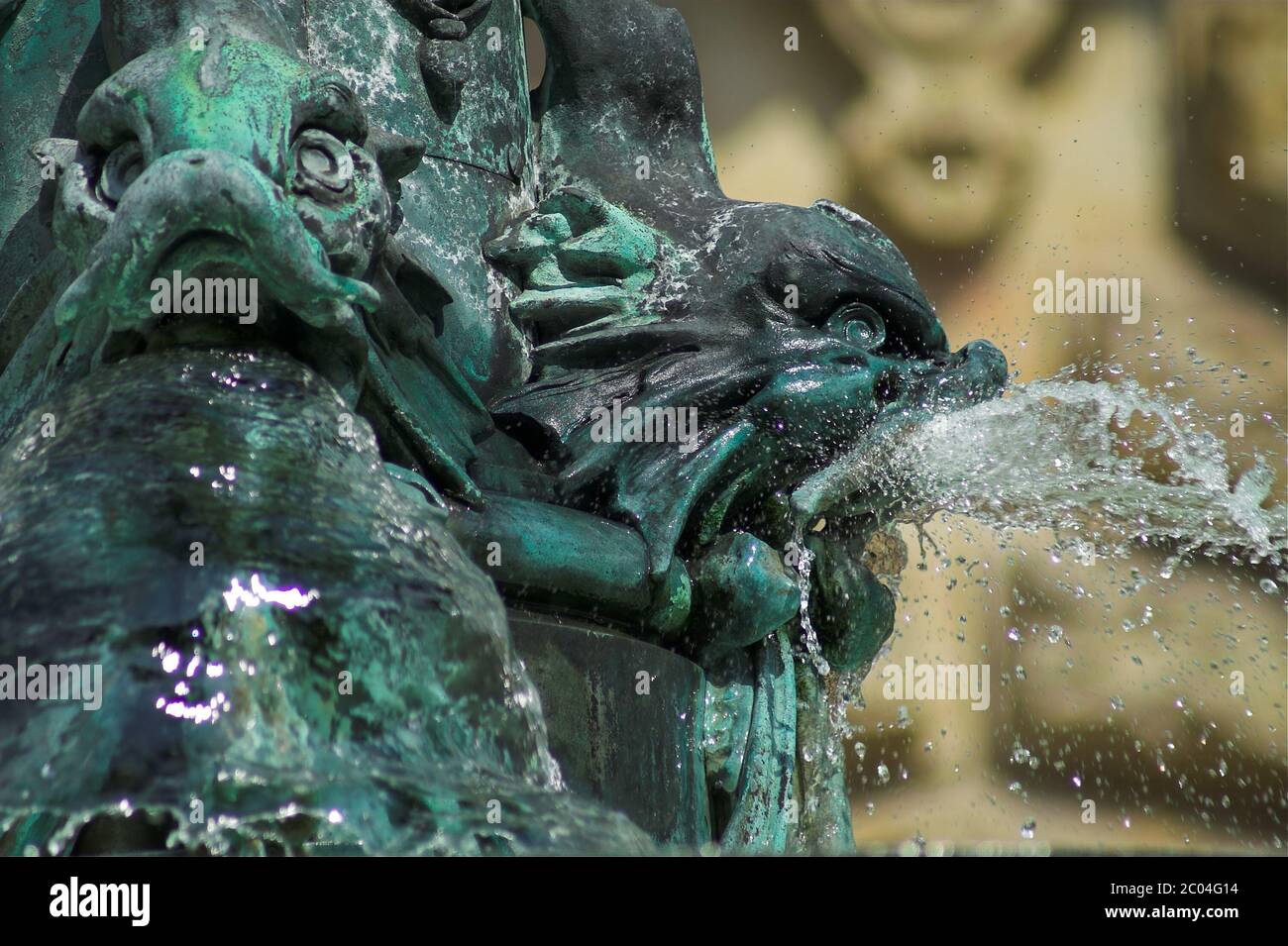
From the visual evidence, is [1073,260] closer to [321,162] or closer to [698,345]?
[698,345]

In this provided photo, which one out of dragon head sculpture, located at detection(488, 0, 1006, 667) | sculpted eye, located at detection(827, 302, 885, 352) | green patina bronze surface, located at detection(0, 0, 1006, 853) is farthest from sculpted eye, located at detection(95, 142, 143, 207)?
sculpted eye, located at detection(827, 302, 885, 352)

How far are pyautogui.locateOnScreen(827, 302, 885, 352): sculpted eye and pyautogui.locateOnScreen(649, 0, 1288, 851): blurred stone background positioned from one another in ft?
8.61

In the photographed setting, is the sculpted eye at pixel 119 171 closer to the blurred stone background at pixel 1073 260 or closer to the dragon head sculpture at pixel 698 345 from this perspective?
the dragon head sculpture at pixel 698 345

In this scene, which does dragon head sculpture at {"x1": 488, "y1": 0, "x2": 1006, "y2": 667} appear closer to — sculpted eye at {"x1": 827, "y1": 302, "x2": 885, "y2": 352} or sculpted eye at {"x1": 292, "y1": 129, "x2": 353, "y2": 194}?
sculpted eye at {"x1": 827, "y1": 302, "x2": 885, "y2": 352}

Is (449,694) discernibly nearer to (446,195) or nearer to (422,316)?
(422,316)

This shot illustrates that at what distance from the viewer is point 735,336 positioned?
2.33m

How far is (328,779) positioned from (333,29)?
1153 millimetres

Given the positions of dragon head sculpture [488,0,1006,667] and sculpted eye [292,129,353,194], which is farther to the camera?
dragon head sculpture [488,0,1006,667]

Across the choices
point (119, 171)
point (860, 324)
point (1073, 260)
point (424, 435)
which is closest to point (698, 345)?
point (860, 324)

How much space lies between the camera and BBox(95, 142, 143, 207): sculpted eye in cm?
180

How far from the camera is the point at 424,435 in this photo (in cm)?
193

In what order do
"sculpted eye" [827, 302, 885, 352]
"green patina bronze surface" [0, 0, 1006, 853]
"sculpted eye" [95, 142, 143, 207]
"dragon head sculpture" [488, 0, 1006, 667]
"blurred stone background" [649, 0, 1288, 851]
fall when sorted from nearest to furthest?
1. "green patina bronze surface" [0, 0, 1006, 853]
2. "sculpted eye" [95, 142, 143, 207]
3. "dragon head sculpture" [488, 0, 1006, 667]
4. "sculpted eye" [827, 302, 885, 352]
5. "blurred stone background" [649, 0, 1288, 851]

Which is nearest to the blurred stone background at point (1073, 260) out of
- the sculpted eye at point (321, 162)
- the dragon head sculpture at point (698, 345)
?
the dragon head sculpture at point (698, 345)

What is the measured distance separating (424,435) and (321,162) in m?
0.28
